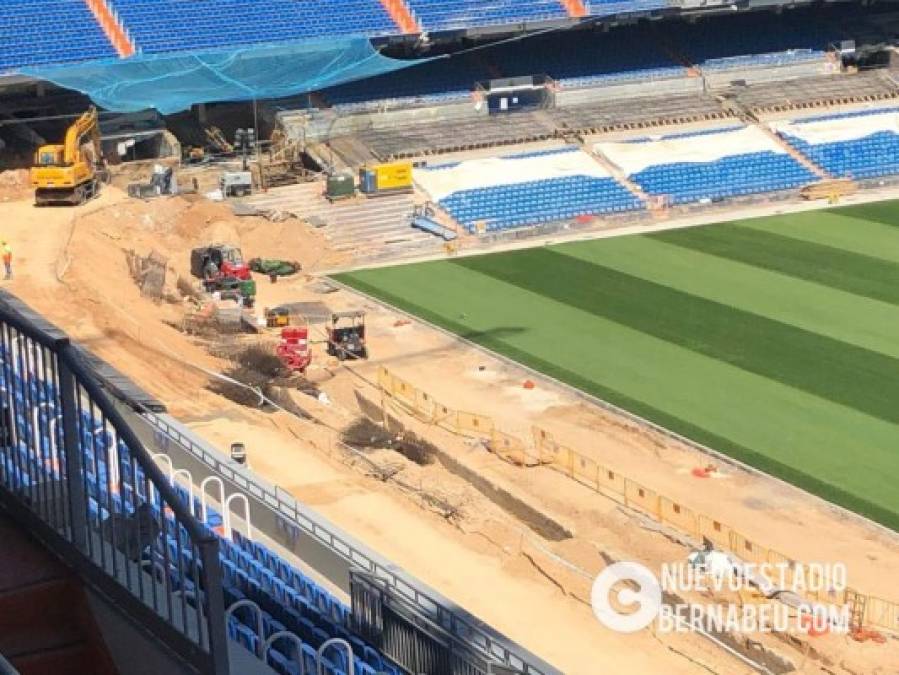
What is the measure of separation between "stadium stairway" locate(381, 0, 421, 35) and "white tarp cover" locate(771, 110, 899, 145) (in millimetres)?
14018

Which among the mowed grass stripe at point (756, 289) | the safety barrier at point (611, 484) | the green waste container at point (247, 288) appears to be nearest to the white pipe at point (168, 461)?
the safety barrier at point (611, 484)

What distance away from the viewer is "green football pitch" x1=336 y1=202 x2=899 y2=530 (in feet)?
104

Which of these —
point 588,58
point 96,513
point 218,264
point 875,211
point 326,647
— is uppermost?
point 96,513

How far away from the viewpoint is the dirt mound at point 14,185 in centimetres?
4703

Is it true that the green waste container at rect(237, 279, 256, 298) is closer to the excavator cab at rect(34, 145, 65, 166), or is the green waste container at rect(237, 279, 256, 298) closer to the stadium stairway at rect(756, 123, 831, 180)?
the excavator cab at rect(34, 145, 65, 166)

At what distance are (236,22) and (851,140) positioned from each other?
22911 millimetres

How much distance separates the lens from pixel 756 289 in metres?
42.8

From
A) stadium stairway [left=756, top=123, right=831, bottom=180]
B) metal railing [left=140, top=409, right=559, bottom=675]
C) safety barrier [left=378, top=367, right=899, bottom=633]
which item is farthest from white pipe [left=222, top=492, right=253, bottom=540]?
stadium stairway [left=756, top=123, right=831, bottom=180]

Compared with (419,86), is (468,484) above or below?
below

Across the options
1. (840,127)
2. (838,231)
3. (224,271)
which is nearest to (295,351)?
(224,271)

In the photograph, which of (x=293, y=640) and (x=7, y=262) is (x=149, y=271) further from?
(x=293, y=640)

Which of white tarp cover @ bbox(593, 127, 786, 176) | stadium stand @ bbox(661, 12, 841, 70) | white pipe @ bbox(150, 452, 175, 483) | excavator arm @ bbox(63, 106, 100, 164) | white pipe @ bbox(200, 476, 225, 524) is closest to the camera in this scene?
white pipe @ bbox(200, 476, 225, 524)

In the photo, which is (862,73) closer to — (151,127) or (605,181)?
(605,181)

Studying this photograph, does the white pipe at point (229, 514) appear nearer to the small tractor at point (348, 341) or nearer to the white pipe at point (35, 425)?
the white pipe at point (35, 425)
